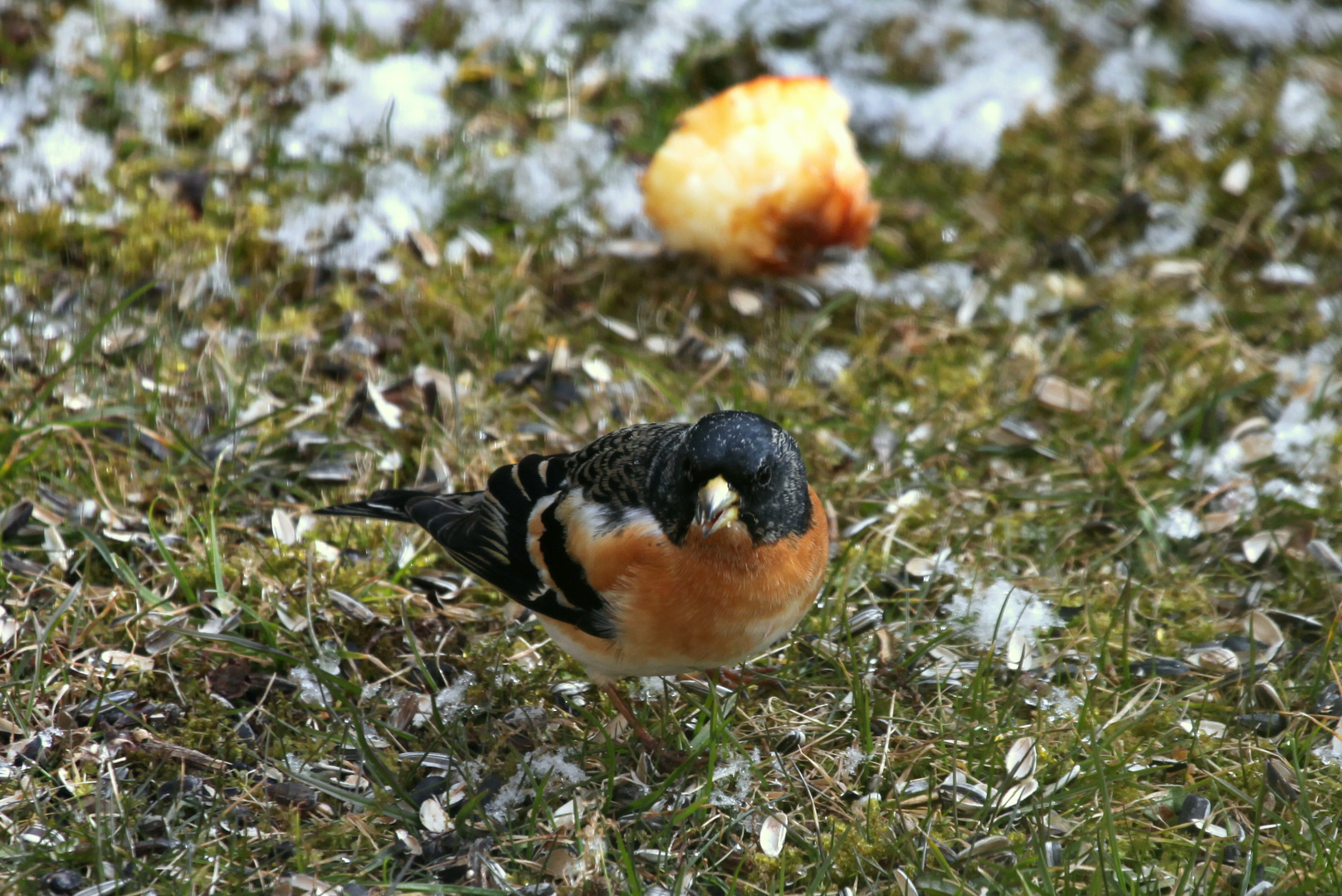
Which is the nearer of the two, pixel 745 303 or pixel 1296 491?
pixel 1296 491

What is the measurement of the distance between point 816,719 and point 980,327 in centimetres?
191

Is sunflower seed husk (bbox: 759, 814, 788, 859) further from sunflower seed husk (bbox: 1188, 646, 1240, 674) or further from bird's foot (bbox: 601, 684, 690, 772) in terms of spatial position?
sunflower seed husk (bbox: 1188, 646, 1240, 674)

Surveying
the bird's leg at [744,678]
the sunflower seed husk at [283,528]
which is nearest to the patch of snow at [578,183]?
the sunflower seed husk at [283,528]

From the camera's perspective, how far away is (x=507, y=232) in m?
4.66

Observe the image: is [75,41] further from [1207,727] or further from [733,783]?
[1207,727]

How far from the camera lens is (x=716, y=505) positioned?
2611 mm

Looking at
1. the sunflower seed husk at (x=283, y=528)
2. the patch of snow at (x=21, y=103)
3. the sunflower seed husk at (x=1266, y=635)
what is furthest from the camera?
the patch of snow at (x=21, y=103)

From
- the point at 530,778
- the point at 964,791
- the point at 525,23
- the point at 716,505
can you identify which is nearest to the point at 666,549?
the point at 716,505

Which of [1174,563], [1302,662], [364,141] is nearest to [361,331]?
[364,141]

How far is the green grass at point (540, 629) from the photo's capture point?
108 inches

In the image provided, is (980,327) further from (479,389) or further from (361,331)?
(361,331)

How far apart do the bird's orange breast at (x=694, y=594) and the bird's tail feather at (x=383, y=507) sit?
59 cm

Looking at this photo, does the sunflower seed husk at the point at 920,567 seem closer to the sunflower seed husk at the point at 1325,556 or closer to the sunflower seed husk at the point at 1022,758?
the sunflower seed husk at the point at 1022,758

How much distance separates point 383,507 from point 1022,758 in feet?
5.44
